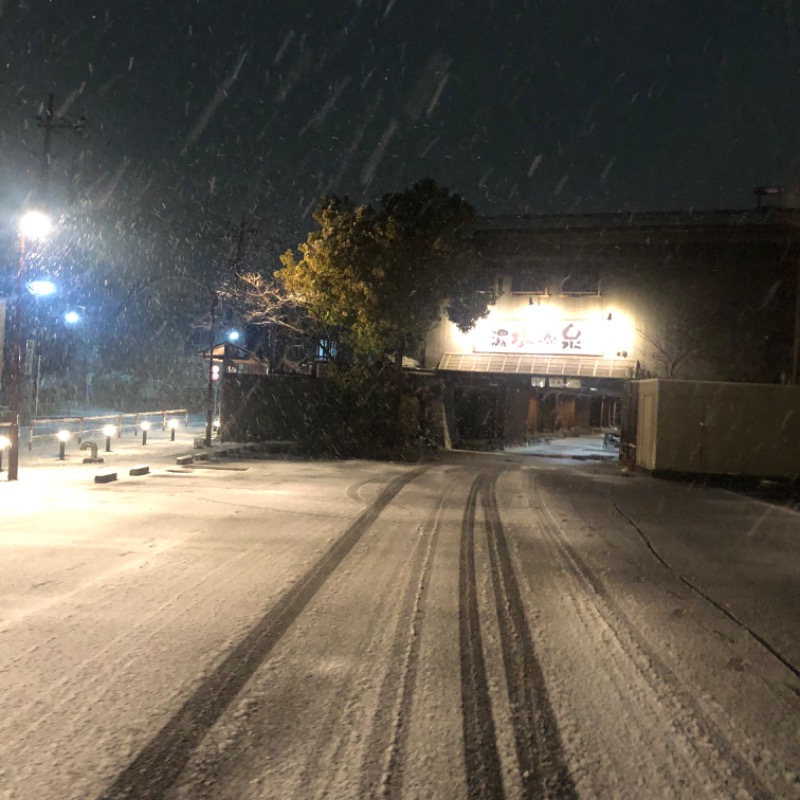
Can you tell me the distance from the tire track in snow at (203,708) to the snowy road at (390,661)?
2cm

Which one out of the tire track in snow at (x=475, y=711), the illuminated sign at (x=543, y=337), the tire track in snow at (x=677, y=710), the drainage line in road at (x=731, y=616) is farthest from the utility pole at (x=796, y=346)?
the tire track in snow at (x=475, y=711)

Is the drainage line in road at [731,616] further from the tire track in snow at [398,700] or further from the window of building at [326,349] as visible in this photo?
the window of building at [326,349]

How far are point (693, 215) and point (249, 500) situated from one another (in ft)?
74.7

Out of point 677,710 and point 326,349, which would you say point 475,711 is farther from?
point 326,349

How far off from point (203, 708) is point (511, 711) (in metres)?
1.77

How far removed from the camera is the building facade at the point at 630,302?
28.5 m

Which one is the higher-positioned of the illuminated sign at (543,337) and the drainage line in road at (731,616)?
the illuminated sign at (543,337)

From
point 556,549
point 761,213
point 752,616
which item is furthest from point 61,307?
point 752,616

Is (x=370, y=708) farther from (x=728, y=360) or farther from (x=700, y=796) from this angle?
(x=728, y=360)

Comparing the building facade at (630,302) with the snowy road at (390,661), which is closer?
the snowy road at (390,661)

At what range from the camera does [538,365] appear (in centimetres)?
3095

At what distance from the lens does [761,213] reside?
29.4 metres

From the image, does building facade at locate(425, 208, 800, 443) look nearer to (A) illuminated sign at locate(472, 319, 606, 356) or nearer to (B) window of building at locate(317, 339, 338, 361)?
(A) illuminated sign at locate(472, 319, 606, 356)

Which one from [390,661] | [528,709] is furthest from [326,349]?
[528,709]
